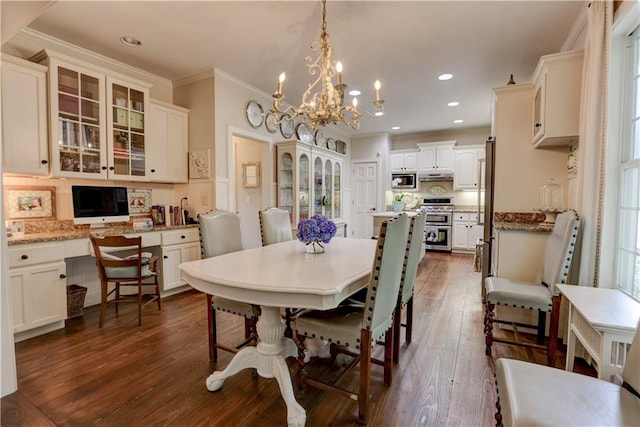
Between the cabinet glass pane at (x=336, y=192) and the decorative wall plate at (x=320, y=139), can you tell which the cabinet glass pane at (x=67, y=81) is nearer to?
the decorative wall plate at (x=320, y=139)

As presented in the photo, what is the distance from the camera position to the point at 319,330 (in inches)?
65.1

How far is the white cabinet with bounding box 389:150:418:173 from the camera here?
6.97 m

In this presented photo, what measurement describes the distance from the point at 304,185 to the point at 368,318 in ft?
11.7

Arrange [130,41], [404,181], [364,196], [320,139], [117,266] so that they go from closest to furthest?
[117,266], [130,41], [320,139], [404,181], [364,196]

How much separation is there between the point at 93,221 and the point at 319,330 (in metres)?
2.85

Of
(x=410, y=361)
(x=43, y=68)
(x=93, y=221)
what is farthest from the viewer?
(x=93, y=221)

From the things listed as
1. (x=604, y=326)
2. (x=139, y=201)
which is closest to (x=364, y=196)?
(x=139, y=201)

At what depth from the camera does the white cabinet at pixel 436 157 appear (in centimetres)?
664

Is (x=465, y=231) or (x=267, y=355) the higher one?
(x=465, y=231)

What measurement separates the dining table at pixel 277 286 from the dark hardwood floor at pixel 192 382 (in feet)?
0.57

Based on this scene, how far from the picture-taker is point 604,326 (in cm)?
131

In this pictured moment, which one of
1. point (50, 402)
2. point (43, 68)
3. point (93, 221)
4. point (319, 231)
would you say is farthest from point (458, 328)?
point (43, 68)

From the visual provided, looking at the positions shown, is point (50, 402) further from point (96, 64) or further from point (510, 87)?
point (510, 87)

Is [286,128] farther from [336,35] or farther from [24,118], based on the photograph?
[24,118]
